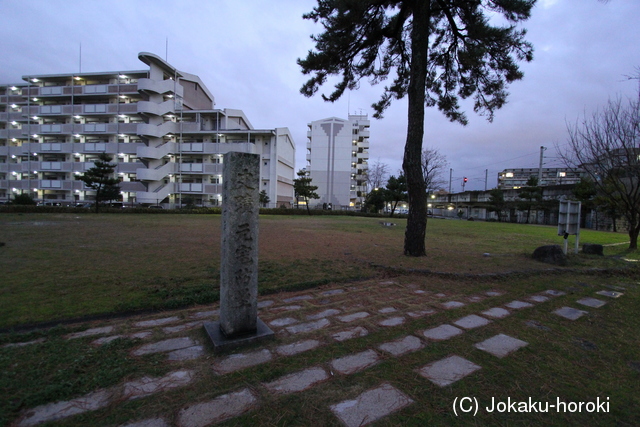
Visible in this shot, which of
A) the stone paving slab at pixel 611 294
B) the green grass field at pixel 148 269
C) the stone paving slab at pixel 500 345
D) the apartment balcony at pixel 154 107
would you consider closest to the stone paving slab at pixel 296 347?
the stone paving slab at pixel 500 345

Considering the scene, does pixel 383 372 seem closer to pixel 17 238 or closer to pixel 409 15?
pixel 409 15

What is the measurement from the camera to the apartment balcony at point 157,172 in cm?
2800

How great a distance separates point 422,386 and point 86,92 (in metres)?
42.2

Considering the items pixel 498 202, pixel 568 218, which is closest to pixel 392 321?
pixel 568 218

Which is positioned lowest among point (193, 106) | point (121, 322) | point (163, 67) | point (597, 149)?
point (121, 322)

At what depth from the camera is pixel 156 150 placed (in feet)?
93.6

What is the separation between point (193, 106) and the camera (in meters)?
33.7

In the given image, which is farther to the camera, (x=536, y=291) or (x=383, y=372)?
(x=536, y=291)

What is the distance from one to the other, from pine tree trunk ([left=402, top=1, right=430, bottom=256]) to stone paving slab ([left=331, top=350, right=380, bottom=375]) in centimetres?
487

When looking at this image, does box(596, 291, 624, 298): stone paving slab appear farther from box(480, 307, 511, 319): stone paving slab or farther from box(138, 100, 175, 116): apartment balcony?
box(138, 100, 175, 116): apartment balcony

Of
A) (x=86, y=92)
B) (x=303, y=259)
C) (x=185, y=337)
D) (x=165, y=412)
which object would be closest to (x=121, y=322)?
(x=185, y=337)

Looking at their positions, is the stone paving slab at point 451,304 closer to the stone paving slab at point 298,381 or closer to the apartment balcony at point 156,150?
the stone paving slab at point 298,381

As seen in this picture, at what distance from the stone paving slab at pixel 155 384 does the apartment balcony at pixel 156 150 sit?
31.7 m

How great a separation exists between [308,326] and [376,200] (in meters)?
33.3
